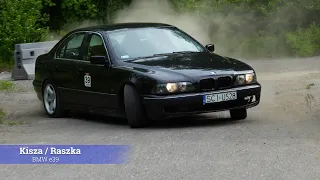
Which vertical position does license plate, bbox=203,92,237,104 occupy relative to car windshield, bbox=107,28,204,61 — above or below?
below

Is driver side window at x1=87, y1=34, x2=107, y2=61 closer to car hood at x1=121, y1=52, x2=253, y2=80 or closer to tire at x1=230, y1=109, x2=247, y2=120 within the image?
car hood at x1=121, y1=52, x2=253, y2=80

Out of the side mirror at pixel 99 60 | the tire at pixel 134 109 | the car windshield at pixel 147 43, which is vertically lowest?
the tire at pixel 134 109

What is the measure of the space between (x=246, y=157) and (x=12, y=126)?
481 centimetres

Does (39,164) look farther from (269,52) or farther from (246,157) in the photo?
(269,52)

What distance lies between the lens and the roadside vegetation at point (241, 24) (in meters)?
23.3

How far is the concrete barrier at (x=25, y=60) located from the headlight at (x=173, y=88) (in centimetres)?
961

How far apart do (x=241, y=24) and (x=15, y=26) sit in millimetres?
6507

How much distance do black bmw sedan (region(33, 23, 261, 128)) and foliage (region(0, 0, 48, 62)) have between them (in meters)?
10.8

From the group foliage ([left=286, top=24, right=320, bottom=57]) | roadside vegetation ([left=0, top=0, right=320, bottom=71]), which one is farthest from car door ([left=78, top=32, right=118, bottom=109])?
roadside vegetation ([left=0, top=0, right=320, bottom=71])

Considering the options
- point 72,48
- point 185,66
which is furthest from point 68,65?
point 185,66

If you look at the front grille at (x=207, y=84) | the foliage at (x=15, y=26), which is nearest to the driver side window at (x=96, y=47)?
the front grille at (x=207, y=84)

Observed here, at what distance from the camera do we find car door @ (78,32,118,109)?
1155 cm

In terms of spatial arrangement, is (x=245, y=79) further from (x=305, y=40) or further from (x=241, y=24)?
(x=241, y=24)

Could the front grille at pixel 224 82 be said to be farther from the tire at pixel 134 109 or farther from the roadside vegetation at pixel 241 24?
the roadside vegetation at pixel 241 24
